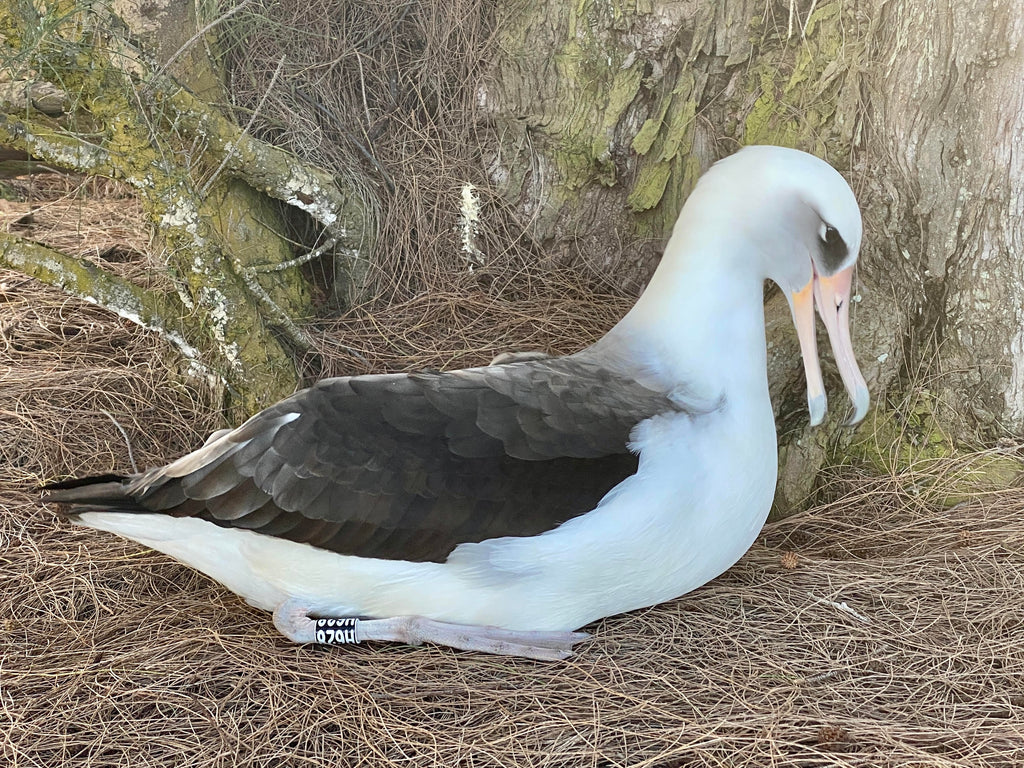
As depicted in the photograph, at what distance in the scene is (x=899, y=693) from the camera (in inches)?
104

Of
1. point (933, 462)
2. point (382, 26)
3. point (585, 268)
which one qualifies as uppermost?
point (382, 26)

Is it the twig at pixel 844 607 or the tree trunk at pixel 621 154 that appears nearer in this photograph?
the twig at pixel 844 607

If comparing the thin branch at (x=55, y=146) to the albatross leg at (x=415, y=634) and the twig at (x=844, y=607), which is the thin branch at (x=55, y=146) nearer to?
the albatross leg at (x=415, y=634)

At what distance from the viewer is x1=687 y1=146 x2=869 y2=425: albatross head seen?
282cm

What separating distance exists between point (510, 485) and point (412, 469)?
0.28 m

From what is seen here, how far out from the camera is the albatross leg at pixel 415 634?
9.21 feet

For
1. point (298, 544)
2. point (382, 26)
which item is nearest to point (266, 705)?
point (298, 544)

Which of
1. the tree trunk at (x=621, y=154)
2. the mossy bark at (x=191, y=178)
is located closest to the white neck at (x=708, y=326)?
the tree trunk at (x=621, y=154)

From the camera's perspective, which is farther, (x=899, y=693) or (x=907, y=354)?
(x=907, y=354)

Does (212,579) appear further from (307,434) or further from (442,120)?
(442,120)

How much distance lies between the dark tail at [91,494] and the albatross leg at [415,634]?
59 centimetres

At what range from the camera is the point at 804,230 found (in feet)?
9.55

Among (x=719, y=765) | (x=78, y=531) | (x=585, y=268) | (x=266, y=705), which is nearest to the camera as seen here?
(x=719, y=765)

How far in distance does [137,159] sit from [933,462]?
3.14m
